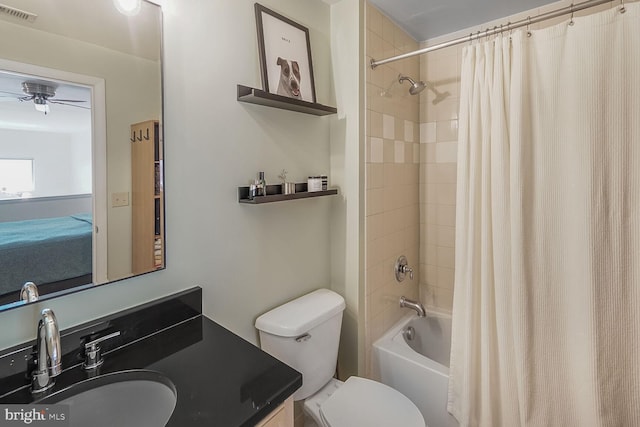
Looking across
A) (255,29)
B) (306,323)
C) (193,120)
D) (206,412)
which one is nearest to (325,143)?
(255,29)

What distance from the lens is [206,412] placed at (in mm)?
759

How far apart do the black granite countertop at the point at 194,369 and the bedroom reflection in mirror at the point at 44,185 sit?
0.66 ft

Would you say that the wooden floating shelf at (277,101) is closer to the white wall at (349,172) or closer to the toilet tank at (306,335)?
the white wall at (349,172)

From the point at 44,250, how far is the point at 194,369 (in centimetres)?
56

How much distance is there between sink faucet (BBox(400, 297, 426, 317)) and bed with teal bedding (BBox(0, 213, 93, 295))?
71.0 inches

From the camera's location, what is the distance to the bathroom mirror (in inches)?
34.6

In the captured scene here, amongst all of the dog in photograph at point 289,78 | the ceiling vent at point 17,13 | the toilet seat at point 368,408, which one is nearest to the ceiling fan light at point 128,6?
the ceiling vent at point 17,13

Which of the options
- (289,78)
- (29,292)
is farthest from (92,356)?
(289,78)

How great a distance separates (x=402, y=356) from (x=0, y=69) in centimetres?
200

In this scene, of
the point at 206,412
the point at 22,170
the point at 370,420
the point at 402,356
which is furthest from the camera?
the point at 402,356

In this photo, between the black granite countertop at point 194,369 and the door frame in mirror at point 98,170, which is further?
the door frame in mirror at point 98,170

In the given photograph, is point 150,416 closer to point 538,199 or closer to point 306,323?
point 306,323

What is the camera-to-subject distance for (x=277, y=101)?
1428mm

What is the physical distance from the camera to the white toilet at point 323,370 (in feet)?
4.57
